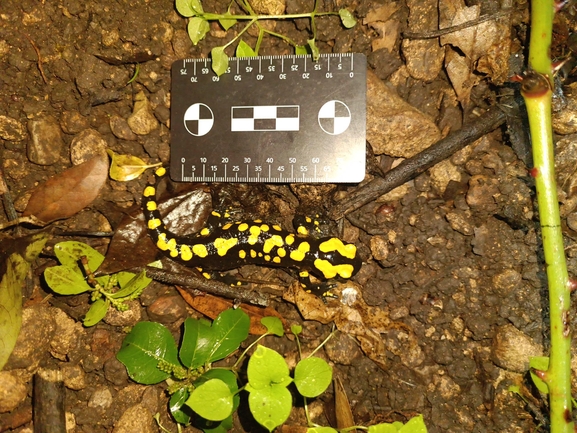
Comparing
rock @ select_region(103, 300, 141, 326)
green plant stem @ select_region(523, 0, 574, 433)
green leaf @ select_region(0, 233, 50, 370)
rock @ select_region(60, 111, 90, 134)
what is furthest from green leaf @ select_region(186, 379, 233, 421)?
rock @ select_region(60, 111, 90, 134)

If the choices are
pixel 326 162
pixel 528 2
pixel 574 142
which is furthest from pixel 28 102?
pixel 574 142

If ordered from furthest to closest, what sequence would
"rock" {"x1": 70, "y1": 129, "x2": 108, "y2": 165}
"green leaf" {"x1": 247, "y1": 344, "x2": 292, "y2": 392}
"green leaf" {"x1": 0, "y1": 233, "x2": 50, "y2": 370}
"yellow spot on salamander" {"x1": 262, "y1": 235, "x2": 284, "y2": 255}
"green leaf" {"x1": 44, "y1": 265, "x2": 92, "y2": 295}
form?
"yellow spot on salamander" {"x1": 262, "y1": 235, "x2": 284, "y2": 255} < "rock" {"x1": 70, "y1": 129, "x2": 108, "y2": 165} < "green leaf" {"x1": 44, "y1": 265, "x2": 92, "y2": 295} < "green leaf" {"x1": 0, "y1": 233, "x2": 50, "y2": 370} < "green leaf" {"x1": 247, "y1": 344, "x2": 292, "y2": 392}

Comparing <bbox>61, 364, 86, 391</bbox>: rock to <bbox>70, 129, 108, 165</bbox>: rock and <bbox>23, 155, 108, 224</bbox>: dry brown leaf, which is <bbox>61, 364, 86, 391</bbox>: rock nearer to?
<bbox>23, 155, 108, 224</bbox>: dry brown leaf

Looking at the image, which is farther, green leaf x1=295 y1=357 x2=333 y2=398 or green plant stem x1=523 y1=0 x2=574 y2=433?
green leaf x1=295 y1=357 x2=333 y2=398

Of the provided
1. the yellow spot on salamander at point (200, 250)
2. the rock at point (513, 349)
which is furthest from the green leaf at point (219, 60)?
the rock at point (513, 349)

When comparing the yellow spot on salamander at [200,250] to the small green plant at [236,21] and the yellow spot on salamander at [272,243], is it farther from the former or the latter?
the small green plant at [236,21]
